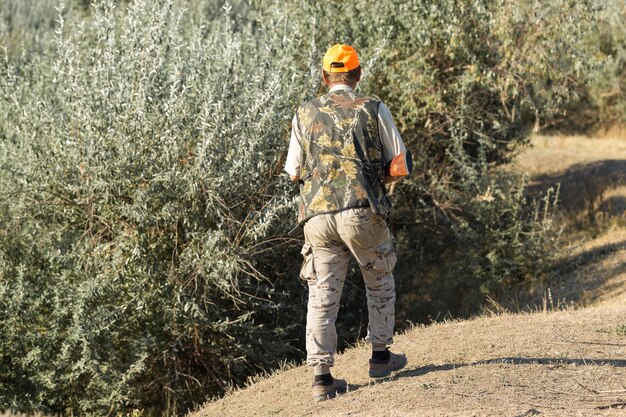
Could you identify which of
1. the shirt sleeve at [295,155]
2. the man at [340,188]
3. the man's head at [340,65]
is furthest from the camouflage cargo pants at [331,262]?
the man's head at [340,65]

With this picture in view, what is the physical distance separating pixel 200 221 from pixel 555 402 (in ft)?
15.1

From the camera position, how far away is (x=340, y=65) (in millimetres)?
5848

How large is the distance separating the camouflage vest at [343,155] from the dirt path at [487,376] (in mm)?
1179

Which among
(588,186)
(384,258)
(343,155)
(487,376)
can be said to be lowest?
(588,186)

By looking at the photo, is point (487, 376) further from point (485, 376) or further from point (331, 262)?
point (331, 262)

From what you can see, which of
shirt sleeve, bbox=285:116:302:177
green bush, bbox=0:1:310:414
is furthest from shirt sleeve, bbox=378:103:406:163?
green bush, bbox=0:1:310:414

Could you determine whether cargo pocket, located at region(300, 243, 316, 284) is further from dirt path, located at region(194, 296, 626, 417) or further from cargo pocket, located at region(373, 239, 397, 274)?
dirt path, located at region(194, 296, 626, 417)

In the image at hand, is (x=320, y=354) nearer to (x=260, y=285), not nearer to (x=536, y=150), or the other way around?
(x=260, y=285)

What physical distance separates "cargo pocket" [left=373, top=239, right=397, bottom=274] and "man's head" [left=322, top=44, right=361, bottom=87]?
1038 mm

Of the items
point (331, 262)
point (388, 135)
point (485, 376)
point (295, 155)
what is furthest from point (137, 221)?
point (485, 376)

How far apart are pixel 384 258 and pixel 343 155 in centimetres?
71

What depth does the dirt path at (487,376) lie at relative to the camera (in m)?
5.52

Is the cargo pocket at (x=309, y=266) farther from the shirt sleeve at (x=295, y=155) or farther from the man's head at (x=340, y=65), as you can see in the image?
the man's head at (x=340, y=65)

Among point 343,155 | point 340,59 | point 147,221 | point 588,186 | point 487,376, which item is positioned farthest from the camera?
point 588,186
